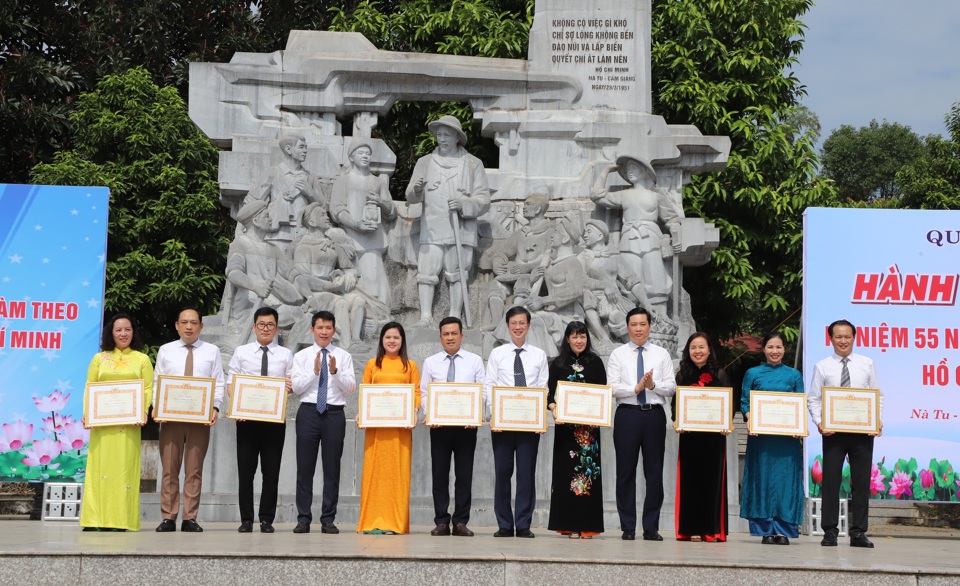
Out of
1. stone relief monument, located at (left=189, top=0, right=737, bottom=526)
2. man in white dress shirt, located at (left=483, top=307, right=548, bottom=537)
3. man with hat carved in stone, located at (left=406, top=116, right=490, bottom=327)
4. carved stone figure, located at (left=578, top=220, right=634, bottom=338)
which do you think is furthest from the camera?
man with hat carved in stone, located at (left=406, top=116, right=490, bottom=327)

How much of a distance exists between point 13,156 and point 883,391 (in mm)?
18203

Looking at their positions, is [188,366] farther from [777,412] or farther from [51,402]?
[777,412]

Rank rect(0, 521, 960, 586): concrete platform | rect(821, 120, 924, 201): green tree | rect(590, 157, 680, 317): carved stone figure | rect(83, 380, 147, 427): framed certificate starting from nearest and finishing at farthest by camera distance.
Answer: rect(0, 521, 960, 586): concrete platform, rect(83, 380, 147, 427): framed certificate, rect(590, 157, 680, 317): carved stone figure, rect(821, 120, 924, 201): green tree

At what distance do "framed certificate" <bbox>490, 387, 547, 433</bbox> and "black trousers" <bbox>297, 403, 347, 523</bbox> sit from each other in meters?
1.44

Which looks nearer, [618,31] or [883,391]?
[883,391]

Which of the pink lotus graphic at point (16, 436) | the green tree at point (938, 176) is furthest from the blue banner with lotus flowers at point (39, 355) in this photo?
the green tree at point (938, 176)

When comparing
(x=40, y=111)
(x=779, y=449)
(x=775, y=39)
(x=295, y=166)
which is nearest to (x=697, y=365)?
(x=779, y=449)

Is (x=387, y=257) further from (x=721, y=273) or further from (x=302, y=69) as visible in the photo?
(x=721, y=273)

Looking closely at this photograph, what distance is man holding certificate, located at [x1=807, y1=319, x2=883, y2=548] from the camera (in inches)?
448

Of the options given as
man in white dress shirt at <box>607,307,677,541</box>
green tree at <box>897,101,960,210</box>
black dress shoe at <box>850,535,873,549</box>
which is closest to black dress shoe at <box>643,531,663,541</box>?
man in white dress shirt at <box>607,307,677,541</box>

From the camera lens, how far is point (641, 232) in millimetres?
16516

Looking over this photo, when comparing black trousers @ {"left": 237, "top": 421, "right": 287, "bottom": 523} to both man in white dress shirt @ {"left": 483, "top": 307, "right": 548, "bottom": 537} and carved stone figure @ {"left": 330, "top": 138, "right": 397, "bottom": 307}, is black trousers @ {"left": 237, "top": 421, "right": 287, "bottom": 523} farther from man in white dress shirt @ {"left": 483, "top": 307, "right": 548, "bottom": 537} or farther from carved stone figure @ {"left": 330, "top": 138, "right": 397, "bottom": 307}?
carved stone figure @ {"left": 330, "top": 138, "right": 397, "bottom": 307}

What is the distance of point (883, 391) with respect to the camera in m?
13.7

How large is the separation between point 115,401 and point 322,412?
5.66 ft
